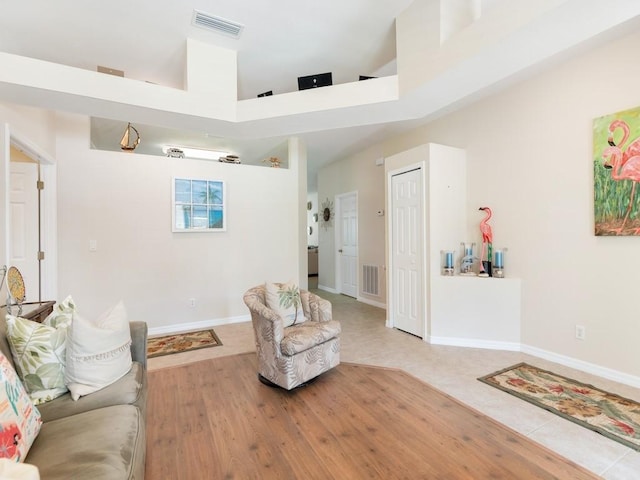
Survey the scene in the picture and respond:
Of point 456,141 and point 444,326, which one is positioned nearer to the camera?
point 444,326

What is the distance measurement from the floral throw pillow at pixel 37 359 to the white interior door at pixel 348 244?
5064 mm

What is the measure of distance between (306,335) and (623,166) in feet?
10.0

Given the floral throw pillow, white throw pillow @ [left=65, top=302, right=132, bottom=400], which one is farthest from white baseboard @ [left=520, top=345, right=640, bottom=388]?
the floral throw pillow

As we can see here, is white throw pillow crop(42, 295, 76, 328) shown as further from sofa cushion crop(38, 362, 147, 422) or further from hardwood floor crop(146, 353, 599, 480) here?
hardwood floor crop(146, 353, 599, 480)

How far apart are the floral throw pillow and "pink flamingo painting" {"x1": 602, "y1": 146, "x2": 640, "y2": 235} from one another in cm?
410

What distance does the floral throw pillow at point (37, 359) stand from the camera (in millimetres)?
1519

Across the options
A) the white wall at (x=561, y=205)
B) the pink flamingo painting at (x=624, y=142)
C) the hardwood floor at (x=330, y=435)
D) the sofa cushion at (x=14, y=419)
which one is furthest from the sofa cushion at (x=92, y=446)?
the pink flamingo painting at (x=624, y=142)

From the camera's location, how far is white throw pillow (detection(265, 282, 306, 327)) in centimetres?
287

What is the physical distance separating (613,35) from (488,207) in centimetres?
177

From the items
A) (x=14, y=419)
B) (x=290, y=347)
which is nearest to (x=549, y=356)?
(x=290, y=347)

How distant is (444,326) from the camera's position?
3.62 meters

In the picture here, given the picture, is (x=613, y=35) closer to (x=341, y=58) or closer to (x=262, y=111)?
(x=341, y=58)

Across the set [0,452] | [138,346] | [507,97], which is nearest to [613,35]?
[507,97]

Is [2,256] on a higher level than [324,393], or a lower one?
higher
